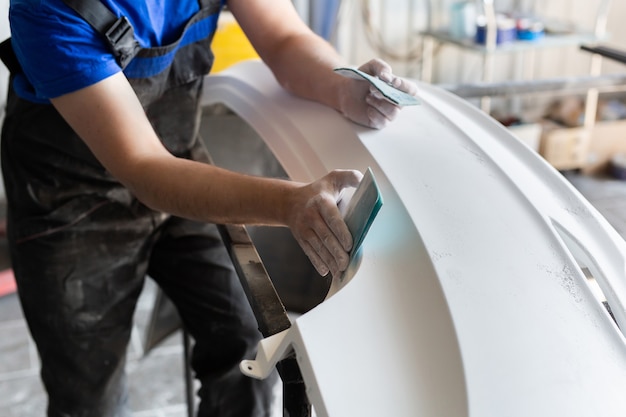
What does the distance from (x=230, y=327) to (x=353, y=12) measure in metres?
2.43

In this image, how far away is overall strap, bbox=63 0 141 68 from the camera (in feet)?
3.15

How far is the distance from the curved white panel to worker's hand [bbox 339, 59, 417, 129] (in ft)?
0.12

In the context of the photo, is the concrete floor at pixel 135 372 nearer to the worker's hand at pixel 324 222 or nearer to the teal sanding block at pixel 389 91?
the teal sanding block at pixel 389 91

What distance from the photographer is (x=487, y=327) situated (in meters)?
0.69

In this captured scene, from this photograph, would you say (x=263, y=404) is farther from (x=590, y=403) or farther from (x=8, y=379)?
(x=8, y=379)

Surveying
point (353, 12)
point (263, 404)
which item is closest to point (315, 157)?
point (263, 404)

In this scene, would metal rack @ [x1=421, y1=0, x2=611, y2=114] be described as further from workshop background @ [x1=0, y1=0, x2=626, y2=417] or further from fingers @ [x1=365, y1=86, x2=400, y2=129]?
fingers @ [x1=365, y1=86, x2=400, y2=129]

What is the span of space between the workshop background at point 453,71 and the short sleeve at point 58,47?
57 centimetres

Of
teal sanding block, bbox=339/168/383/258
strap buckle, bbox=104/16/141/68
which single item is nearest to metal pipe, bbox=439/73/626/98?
strap buckle, bbox=104/16/141/68

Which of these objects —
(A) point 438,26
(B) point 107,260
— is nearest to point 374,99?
(B) point 107,260

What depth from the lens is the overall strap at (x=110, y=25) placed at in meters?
0.96

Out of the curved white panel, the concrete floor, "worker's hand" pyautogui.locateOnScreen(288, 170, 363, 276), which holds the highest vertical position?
"worker's hand" pyautogui.locateOnScreen(288, 170, 363, 276)

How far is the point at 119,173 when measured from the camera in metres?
0.96

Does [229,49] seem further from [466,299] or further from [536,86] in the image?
[466,299]
